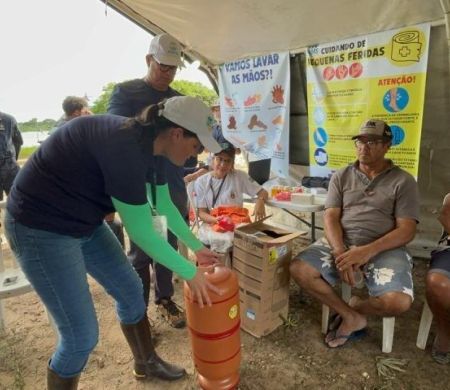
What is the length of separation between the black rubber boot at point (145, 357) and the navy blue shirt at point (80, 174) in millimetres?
711

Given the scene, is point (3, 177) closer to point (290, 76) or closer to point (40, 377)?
point (40, 377)

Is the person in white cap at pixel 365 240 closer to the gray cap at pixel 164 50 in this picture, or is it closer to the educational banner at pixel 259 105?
the gray cap at pixel 164 50

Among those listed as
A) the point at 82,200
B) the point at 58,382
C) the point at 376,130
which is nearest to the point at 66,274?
the point at 82,200

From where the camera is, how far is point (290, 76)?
11.7 ft

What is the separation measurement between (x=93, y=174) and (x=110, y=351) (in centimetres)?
150

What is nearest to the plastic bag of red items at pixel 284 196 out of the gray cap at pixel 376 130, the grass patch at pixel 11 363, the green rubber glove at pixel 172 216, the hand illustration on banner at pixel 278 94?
the gray cap at pixel 376 130

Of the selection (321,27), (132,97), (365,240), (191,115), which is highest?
(321,27)

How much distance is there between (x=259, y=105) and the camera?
12.5 feet

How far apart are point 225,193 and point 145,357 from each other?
1291mm

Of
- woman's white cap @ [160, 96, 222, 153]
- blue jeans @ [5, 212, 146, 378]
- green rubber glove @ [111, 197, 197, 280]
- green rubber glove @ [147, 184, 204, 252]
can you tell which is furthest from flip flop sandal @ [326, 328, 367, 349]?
woman's white cap @ [160, 96, 222, 153]

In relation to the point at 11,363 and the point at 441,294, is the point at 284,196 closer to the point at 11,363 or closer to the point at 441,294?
the point at 441,294

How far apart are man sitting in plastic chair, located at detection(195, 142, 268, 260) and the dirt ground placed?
0.80m

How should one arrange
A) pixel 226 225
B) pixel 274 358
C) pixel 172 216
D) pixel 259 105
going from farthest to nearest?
pixel 259 105 → pixel 226 225 → pixel 274 358 → pixel 172 216

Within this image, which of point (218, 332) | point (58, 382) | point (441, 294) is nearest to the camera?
point (58, 382)
